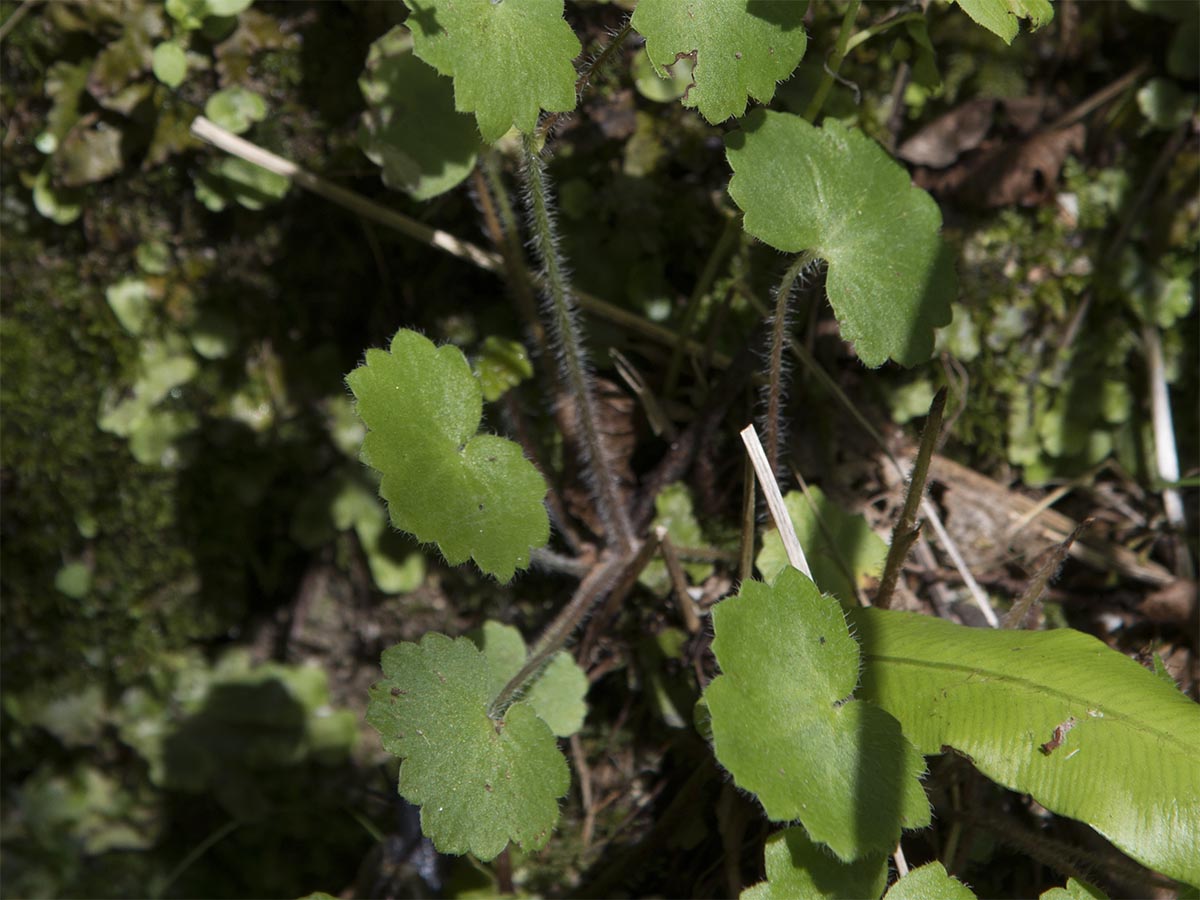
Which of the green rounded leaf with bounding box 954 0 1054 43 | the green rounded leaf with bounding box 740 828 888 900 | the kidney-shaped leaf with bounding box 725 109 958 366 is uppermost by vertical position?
the green rounded leaf with bounding box 954 0 1054 43

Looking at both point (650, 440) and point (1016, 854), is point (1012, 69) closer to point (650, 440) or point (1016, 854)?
point (650, 440)

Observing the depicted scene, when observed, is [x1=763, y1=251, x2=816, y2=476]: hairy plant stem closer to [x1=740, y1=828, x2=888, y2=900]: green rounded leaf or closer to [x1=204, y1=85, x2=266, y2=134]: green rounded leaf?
[x1=740, y1=828, x2=888, y2=900]: green rounded leaf

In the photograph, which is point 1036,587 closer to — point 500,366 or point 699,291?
point 699,291

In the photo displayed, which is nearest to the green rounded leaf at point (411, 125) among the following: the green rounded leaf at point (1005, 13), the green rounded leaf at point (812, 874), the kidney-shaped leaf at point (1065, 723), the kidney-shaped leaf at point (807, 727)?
the green rounded leaf at point (1005, 13)

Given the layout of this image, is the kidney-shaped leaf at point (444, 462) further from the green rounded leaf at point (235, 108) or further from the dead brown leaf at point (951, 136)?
the dead brown leaf at point (951, 136)

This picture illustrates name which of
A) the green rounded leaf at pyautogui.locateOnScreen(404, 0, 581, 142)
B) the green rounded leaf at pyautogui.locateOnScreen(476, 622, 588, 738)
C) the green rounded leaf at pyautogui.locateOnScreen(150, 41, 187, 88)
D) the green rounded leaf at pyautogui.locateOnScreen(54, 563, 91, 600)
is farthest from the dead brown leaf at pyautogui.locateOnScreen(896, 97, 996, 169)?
the green rounded leaf at pyautogui.locateOnScreen(54, 563, 91, 600)

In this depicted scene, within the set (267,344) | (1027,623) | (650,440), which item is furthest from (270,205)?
(1027,623)
